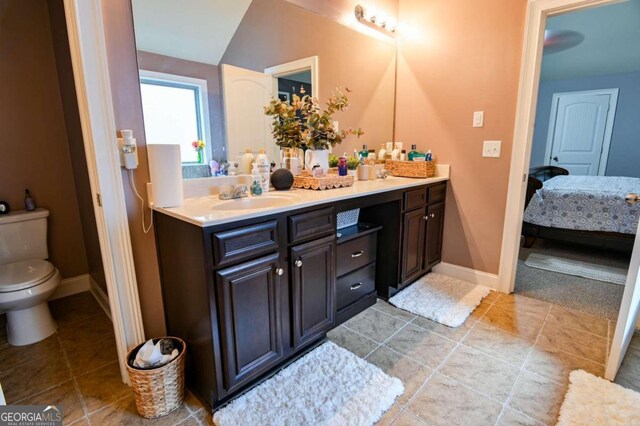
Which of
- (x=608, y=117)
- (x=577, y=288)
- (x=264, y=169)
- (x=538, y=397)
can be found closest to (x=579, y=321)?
(x=577, y=288)

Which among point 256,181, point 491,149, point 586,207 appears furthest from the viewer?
point 586,207

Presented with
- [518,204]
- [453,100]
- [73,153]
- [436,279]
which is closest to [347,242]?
[436,279]

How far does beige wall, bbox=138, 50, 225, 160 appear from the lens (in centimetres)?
150

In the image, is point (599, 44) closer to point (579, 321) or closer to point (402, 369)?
point (579, 321)

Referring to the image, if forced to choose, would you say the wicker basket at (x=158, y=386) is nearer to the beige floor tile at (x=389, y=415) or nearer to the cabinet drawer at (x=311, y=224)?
the cabinet drawer at (x=311, y=224)

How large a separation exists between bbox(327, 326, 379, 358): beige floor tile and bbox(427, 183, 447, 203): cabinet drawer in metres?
1.19

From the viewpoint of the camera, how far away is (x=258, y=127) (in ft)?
6.50

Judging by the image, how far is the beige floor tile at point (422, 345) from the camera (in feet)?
5.68

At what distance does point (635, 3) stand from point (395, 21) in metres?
2.28

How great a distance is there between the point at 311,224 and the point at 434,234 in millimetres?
1469

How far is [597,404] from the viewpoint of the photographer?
1.40 metres

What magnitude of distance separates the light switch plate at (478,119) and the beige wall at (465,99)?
3cm

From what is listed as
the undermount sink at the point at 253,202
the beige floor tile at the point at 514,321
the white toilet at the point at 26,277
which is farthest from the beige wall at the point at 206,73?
the beige floor tile at the point at 514,321

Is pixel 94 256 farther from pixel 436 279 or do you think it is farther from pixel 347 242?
pixel 436 279
